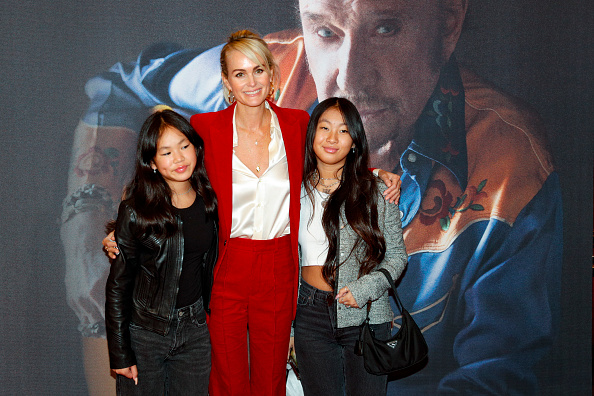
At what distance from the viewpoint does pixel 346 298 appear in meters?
2.14

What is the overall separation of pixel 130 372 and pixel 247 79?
151 centimetres

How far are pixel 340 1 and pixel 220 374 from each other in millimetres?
2511

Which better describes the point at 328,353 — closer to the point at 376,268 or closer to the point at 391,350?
the point at 391,350

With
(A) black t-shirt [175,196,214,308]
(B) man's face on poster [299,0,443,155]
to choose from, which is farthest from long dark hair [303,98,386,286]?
(B) man's face on poster [299,0,443,155]

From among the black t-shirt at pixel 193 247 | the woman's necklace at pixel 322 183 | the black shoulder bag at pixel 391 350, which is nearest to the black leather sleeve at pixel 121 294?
the black t-shirt at pixel 193 247

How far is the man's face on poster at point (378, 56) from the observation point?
3.20 m

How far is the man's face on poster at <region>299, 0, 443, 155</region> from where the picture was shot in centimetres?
320

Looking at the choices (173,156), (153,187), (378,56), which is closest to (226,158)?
(173,156)

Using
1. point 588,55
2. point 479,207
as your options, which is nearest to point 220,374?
point 479,207

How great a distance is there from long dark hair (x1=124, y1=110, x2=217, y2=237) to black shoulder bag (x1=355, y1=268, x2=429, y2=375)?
0.97 metres

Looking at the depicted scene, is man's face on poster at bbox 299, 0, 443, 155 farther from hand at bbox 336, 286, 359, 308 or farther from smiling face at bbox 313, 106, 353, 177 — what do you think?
hand at bbox 336, 286, 359, 308

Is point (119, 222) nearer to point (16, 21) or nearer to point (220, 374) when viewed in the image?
point (220, 374)

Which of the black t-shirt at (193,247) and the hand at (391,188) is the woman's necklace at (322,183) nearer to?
the hand at (391,188)

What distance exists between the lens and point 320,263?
7.50ft
